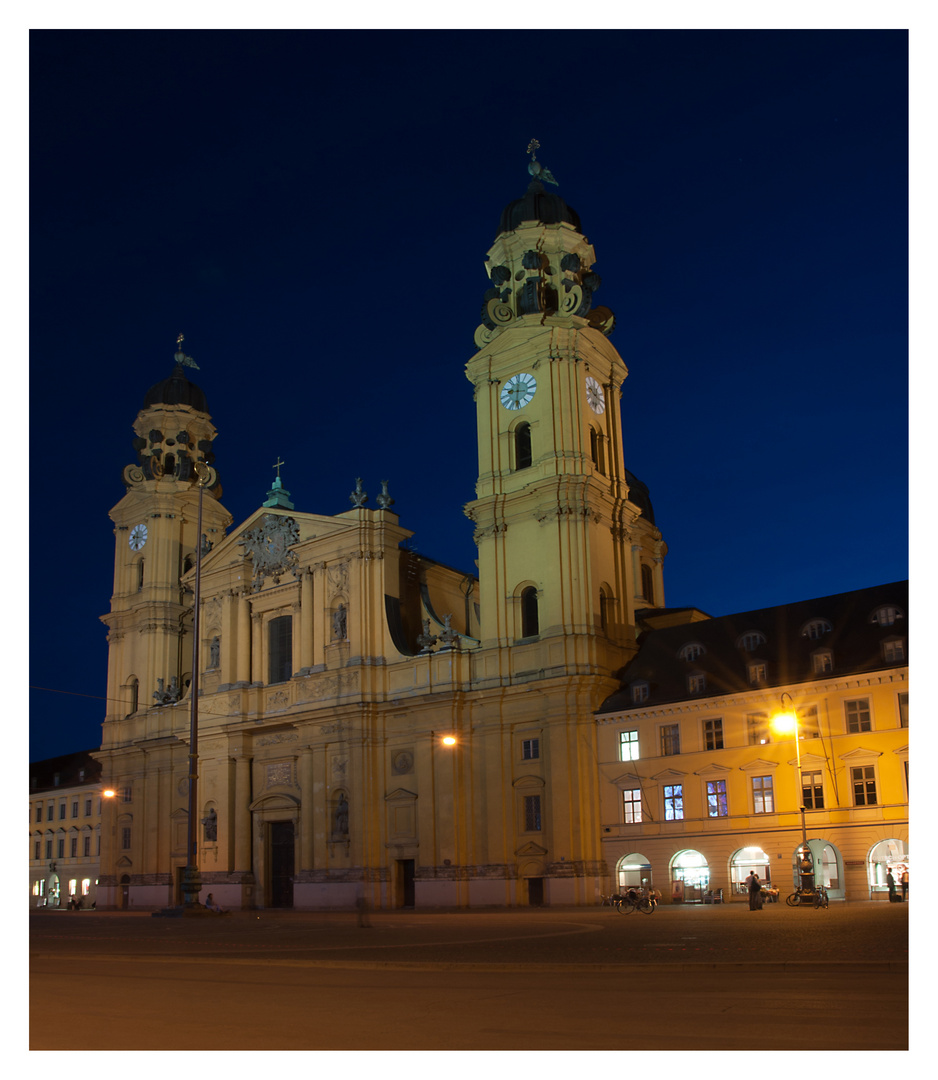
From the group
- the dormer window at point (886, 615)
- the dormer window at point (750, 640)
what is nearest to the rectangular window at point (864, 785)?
the dormer window at point (886, 615)

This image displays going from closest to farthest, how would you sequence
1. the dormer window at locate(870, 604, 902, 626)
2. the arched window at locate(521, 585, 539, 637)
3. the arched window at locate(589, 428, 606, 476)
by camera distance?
the dormer window at locate(870, 604, 902, 626) → the arched window at locate(521, 585, 539, 637) → the arched window at locate(589, 428, 606, 476)

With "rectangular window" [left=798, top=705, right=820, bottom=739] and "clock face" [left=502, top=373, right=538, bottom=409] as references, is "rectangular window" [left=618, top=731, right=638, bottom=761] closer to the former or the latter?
"rectangular window" [left=798, top=705, right=820, bottom=739]

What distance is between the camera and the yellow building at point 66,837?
267ft

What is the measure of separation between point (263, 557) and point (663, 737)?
82.0ft

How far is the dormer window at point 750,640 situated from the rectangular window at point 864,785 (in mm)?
7662

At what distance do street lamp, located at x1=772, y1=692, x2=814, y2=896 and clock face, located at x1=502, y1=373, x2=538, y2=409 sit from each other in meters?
18.8

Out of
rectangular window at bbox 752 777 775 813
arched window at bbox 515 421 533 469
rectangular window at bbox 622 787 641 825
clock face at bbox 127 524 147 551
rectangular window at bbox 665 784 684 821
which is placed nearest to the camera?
rectangular window at bbox 752 777 775 813

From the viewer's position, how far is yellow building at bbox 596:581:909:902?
129 ft

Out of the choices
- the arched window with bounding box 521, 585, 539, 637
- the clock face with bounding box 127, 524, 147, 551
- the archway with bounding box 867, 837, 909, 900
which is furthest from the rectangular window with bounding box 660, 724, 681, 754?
the clock face with bounding box 127, 524, 147, 551

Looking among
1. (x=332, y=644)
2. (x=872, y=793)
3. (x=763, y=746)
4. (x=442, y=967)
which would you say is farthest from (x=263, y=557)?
(x=442, y=967)

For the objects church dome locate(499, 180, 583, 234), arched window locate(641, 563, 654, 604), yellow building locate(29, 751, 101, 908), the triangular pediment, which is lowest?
yellow building locate(29, 751, 101, 908)

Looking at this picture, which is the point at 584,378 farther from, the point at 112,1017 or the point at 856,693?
the point at 112,1017

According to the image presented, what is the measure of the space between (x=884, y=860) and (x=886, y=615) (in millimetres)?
9118

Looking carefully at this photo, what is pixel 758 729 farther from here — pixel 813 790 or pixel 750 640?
pixel 750 640
